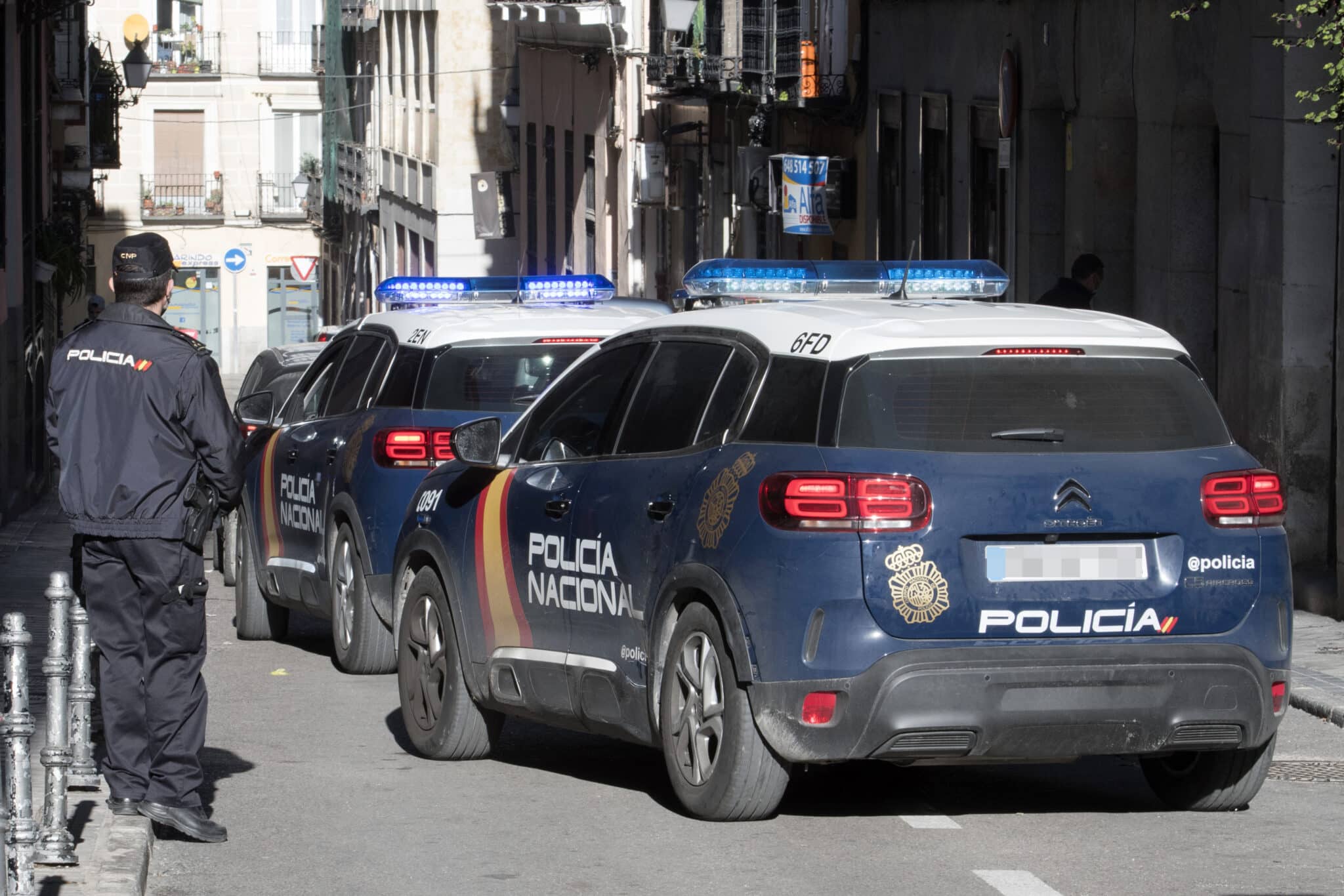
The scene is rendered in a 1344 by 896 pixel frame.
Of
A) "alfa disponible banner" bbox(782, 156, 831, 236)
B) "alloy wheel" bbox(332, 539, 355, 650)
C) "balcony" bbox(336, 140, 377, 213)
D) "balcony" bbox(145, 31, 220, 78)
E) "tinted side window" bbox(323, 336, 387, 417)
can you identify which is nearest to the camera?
"alloy wheel" bbox(332, 539, 355, 650)

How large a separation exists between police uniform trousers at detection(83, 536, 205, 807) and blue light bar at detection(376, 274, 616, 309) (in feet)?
17.2

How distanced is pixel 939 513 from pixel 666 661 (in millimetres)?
1151

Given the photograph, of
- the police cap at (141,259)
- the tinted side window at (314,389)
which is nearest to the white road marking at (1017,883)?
the police cap at (141,259)

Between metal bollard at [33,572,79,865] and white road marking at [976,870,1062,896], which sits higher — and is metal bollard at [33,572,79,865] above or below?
above

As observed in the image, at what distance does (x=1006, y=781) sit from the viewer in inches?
344

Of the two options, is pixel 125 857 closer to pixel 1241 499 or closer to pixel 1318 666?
pixel 1241 499

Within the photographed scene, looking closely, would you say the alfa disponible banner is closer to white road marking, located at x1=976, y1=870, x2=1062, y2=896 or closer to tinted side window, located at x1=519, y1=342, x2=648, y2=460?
tinted side window, located at x1=519, y1=342, x2=648, y2=460

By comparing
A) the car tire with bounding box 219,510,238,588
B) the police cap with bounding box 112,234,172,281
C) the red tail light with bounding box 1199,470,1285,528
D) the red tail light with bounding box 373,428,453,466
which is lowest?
the car tire with bounding box 219,510,238,588

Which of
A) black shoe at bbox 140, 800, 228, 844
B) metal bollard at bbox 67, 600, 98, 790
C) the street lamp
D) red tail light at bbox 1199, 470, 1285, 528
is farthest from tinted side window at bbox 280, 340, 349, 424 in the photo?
the street lamp

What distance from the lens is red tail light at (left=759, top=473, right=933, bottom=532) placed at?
23.2 ft

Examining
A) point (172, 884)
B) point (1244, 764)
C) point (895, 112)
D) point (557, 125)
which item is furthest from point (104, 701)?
point (557, 125)

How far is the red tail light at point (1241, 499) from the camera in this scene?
24.2ft

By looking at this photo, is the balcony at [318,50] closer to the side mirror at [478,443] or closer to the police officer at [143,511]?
the side mirror at [478,443]

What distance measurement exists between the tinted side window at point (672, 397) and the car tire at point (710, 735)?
2.12 feet
